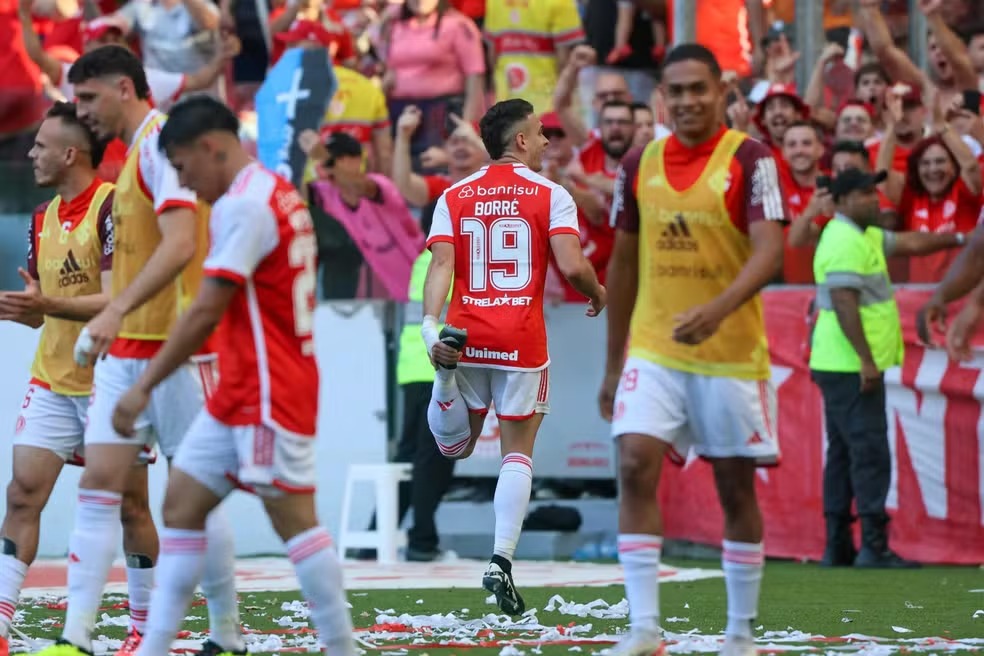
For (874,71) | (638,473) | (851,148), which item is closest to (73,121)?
(638,473)

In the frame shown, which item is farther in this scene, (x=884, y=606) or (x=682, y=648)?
(x=884, y=606)

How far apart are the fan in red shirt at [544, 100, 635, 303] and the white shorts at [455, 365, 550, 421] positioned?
462 cm

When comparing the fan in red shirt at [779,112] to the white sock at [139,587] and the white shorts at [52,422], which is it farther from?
the white sock at [139,587]

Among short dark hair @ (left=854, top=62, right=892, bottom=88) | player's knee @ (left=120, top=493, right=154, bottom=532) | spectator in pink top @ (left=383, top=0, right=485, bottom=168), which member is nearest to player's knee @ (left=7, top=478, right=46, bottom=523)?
player's knee @ (left=120, top=493, right=154, bottom=532)

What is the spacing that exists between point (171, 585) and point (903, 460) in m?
7.88

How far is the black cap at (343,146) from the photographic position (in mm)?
13578

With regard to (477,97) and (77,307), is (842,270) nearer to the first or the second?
(477,97)

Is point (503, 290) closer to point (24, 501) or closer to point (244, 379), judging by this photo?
point (24, 501)

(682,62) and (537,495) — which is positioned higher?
(682,62)

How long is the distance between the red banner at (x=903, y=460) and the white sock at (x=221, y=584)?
6.85 meters

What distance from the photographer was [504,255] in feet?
28.8

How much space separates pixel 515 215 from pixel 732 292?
2467 mm

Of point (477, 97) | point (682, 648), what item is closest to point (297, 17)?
point (477, 97)

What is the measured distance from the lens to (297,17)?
15.3 meters
